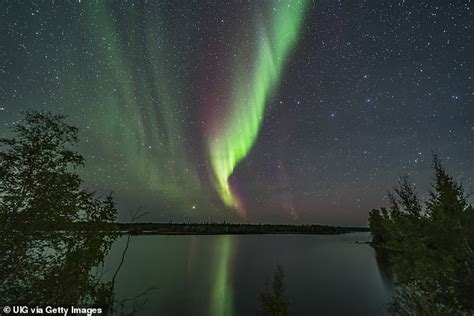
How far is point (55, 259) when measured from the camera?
878 centimetres

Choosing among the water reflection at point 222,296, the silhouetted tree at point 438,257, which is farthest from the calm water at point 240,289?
the silhouetted tree at point 438,257

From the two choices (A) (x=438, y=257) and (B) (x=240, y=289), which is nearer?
(A) (x=438, y=257)

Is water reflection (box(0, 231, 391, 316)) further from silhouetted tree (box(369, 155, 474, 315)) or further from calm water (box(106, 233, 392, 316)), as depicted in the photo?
silhouetted tree (box(369, 155, 474, 315))

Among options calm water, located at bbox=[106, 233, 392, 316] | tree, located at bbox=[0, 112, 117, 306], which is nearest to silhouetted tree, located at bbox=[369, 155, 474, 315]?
calm water, located at bbox=[106, 233, 392, 316]

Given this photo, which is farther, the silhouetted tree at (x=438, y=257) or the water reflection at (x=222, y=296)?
the water reflection at (x=222, y=296)

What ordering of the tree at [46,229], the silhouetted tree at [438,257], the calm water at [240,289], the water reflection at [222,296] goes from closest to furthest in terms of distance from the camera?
→ 1. the tree at [46,229]
2. the silhouetted tree at [438,257]
3. the water reflection at [222,296]
4. the calm water at [240,289]

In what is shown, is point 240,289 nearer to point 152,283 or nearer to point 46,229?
point 152,283

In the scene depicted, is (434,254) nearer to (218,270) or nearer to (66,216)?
(66,216)

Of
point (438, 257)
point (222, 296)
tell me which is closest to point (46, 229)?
point (438, 257)

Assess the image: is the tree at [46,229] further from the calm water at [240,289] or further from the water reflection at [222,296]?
the water reflection at [222,296]

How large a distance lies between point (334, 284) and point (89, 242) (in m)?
49.0

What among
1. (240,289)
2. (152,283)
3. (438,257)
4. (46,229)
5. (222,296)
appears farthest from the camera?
(152,283)

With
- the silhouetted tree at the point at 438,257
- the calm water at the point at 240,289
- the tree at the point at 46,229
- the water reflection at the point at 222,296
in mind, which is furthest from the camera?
the calm water at the point at 240,289

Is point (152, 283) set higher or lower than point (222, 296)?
higher
